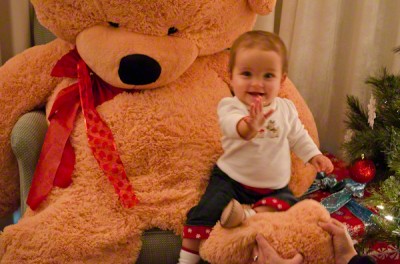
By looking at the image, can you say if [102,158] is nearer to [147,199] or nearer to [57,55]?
[147,199]

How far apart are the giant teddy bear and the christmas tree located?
0.26 meters

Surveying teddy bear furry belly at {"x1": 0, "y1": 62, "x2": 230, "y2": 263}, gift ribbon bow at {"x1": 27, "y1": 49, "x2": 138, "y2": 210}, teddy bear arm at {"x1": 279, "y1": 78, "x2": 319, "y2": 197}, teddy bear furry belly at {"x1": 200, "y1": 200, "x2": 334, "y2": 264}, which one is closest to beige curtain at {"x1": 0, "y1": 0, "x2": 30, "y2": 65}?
gift ribbon bow at {"x1": 27, "y1": 49, "x2": 138, "y2": 210}

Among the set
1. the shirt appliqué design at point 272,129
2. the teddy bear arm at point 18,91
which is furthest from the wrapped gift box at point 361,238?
the teddy bear arm at point 18,91

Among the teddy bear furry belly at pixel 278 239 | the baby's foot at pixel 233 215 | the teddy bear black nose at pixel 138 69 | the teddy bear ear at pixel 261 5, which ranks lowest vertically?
the teddy bear furry belly at pixel 278 239

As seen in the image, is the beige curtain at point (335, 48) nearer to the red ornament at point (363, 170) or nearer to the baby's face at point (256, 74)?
the red ornament at point (363, 170)

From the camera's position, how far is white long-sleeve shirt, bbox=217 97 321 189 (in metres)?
1.11

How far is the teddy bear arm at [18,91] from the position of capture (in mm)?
1317

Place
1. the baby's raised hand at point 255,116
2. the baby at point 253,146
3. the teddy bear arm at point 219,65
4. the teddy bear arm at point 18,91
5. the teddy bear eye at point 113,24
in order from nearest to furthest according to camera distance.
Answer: the baby's raised hand at point 255,116 → the baby at point 253,146 → the teddy bear eye at point 113,24 → the teddy bear arm at point 18,91 → the teddy bear arm at point 219,65

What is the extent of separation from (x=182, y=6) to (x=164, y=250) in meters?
0.65

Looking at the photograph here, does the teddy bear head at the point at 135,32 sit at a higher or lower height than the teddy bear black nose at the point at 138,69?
higher

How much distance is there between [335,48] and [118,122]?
1.12 metres

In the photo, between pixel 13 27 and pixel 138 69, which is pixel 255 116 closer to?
pixel 138 69

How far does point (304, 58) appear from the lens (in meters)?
1.91

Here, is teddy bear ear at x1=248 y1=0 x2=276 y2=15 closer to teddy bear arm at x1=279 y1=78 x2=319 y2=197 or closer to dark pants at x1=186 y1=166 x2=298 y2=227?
teddy bear arm at x1=279 y1=78 x2=319 y2=197
